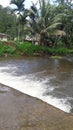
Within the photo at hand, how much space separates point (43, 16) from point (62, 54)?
623 centimetres

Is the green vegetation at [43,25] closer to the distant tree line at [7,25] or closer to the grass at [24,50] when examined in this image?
the grass at [24,50]

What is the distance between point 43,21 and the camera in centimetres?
3019

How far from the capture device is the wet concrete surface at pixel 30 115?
6.08 meters

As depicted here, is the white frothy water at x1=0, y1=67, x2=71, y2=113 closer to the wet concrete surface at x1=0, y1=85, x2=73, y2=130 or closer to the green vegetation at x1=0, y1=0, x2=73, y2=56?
the wet concrete surface at x1=0, y1=85, x2=73, y2=130

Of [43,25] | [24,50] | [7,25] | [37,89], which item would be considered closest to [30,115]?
[37,89]

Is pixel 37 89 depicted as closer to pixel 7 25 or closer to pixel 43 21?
pixel 43 21

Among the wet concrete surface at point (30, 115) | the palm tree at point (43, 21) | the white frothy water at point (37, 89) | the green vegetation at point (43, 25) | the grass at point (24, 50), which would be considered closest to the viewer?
the wet concrete surface at point (30, 115)

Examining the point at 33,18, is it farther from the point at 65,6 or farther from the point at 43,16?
the point at 65,6

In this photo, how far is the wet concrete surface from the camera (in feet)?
20.0

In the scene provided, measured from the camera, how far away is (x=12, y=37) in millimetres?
55656

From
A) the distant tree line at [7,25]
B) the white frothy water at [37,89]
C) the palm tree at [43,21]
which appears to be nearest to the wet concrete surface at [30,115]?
the white frothy water at [37,89]

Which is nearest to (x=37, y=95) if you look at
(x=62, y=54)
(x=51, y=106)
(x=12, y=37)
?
(x=51, y=106)

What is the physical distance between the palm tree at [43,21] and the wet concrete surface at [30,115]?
22522mm

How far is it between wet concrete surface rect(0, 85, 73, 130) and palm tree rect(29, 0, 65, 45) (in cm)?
2252
